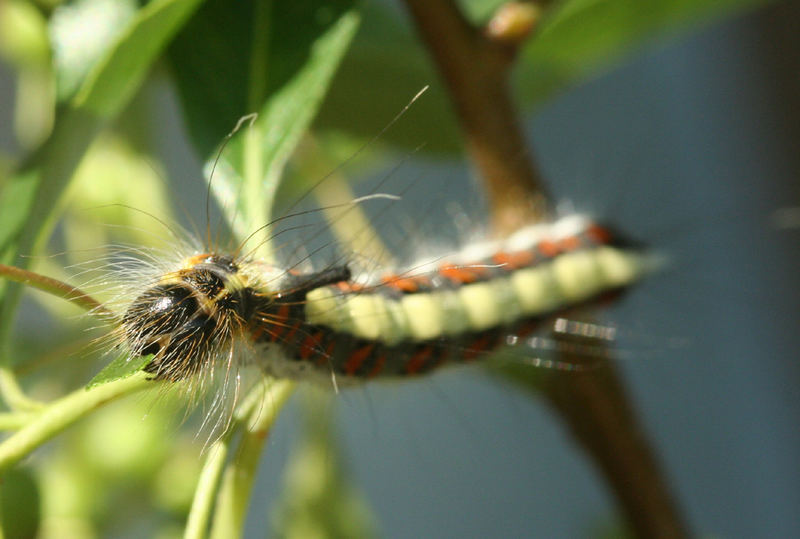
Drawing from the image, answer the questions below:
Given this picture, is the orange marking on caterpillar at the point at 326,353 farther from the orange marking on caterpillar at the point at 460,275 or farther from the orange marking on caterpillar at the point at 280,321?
the orange marking on caterpillar at the point at 460,275

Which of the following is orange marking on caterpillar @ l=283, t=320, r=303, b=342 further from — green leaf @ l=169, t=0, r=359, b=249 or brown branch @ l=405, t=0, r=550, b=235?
brown branch @ l=405, t=0, r=550, b=235

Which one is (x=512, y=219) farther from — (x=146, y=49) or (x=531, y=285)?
(x=146, y=49)

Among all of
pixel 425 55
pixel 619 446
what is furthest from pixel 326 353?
pixel 425 55

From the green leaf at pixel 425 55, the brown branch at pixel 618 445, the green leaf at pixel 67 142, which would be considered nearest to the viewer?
the green leaf at pixel 67 142

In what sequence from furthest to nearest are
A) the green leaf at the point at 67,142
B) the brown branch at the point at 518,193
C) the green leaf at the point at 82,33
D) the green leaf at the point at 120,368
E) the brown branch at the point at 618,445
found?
1. the brown branch at the point at 618,445
2. the brown branch at the point at 518,193
3. the green leaf at the point at 82,33
4. the green leaf at the point at 67,142
5. the green leaf at the point at 120,368

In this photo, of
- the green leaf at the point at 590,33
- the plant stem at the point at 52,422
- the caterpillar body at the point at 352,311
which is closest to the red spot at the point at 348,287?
the caterpillar body at the point at 352,311

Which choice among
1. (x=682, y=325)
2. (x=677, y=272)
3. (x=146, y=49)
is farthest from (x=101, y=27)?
(x=682, y=325)

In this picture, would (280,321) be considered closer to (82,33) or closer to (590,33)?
(82,33)
